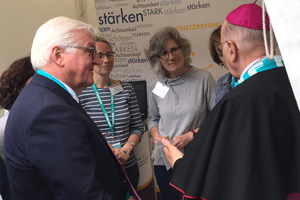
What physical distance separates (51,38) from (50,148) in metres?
0.56

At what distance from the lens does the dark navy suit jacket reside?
1041mm

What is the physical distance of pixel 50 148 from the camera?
3.40 feet

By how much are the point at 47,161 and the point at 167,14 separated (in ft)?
12.6

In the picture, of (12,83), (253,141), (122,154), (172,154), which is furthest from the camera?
(122,154)

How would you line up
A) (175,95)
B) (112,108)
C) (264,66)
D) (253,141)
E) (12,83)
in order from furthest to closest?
(175,95) → (112,108) → (12,83) → (264,66) → (253,141)

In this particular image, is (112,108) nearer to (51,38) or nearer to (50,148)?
(51,38)

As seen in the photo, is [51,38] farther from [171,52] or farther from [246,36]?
[171,52]

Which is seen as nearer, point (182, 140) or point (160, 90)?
point (182, 140)

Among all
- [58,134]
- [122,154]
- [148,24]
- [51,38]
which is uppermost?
[148,24]

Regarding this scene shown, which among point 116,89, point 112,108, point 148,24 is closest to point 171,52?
point 116,89

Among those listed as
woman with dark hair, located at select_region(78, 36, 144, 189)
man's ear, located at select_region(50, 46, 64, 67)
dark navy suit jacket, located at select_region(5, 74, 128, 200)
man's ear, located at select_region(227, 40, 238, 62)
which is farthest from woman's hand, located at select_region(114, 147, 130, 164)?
man's ear, located at select_region(227, 40, 238, 62)

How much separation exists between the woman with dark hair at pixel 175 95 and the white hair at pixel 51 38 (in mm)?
1129

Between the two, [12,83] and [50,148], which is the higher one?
[12,83]

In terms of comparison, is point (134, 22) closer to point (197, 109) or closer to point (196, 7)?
point (196, 7)
